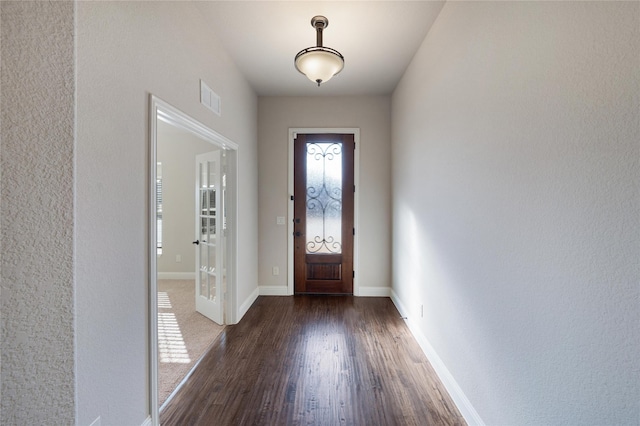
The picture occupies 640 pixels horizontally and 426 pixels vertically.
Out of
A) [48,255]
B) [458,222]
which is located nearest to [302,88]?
[458,222]

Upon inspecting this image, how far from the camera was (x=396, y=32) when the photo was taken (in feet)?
8.31

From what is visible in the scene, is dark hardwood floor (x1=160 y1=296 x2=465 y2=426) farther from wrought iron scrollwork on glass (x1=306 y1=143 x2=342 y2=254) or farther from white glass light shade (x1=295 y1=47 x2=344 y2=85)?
white glass light shade (x1=295 y1=47 x2=344 y2=85)

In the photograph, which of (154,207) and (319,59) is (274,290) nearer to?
(154,207)

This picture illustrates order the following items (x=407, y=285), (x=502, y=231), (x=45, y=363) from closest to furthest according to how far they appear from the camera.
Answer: (x=45, y=363), (x=502, y=231), (x=407, y=285)

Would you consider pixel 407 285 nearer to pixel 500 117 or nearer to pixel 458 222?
pixel 458 222

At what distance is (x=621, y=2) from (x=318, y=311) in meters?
3.37

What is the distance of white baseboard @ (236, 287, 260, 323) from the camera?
3.25m

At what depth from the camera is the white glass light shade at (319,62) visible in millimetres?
2201

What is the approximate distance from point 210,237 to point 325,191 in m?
1.71

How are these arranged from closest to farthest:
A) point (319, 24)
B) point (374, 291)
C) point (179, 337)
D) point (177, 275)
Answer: point (319, 24) < point (179, 337) < point (374, 291) < point (177, 275)

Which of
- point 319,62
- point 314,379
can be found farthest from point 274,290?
point 319,62

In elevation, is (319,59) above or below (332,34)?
below

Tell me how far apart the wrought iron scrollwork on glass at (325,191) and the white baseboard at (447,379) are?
1606 mm

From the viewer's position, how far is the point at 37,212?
3.10 ft
